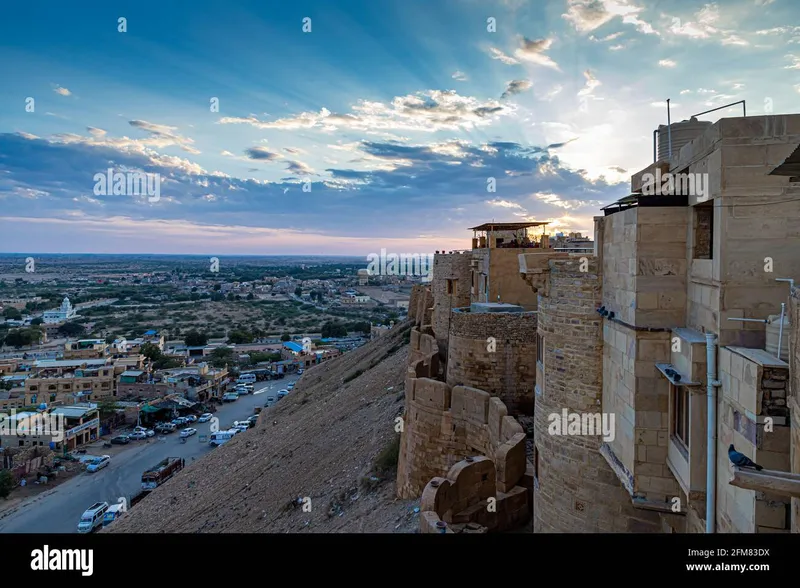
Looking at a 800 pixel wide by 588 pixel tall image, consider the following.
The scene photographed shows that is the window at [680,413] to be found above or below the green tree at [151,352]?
above

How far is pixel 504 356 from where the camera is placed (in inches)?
498

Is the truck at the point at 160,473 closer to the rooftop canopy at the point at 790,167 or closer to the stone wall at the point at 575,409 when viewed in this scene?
the stone wall at the point at 575,409

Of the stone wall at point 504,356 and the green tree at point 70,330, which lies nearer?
the stone wall at point 504,356

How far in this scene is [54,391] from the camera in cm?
5072

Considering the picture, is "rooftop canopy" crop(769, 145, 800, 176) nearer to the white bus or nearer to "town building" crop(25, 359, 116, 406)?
"town building" crop(25, 359, 116, 406)

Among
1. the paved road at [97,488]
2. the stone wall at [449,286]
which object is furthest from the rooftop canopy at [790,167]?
the paved road at [97,488]

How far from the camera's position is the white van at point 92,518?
86.6 feet

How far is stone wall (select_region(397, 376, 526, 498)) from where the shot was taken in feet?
35.9

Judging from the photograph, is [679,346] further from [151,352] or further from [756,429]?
[151,352]

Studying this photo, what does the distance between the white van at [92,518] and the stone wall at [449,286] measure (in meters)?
20.4

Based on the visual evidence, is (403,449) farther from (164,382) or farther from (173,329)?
(173,329)

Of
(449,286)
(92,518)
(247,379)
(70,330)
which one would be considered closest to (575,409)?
(449,286)
